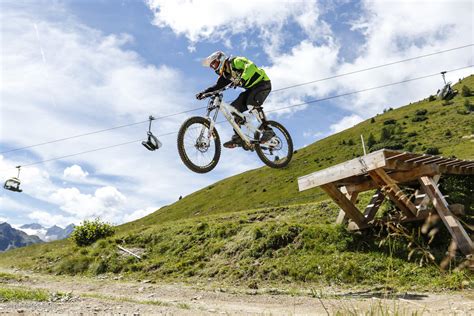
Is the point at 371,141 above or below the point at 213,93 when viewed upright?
above

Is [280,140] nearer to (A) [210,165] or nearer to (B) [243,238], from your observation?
(A) [210,165]

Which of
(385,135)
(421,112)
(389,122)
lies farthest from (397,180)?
(389,122)

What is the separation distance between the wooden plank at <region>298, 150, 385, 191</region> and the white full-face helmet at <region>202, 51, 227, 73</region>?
Answer: 6.09m

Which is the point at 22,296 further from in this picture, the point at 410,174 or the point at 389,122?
the point at 389,122

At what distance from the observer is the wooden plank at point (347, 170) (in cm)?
1294

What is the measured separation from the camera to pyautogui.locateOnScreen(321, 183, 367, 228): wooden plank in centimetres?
1543

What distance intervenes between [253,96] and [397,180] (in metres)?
7.18

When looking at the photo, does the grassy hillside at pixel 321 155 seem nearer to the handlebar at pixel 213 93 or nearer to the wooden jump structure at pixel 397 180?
the wooden jump structure at pixel 397 180

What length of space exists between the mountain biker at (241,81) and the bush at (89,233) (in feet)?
74.5

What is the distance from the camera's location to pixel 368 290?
43.8ft

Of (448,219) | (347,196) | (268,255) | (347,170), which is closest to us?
(448,219)

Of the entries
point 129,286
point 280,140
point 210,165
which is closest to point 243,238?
point 129,286

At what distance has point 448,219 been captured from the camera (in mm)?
13562

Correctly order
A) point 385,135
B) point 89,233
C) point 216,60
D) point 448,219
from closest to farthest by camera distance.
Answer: point 216,60, point 448,219, point 89,233, point 385,135
